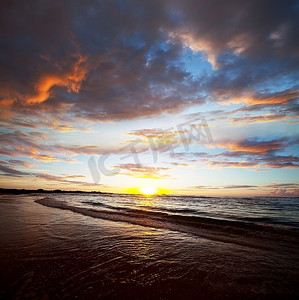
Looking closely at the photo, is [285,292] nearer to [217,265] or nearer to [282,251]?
[217,265]

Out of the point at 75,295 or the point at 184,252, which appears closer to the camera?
the point at 75,295

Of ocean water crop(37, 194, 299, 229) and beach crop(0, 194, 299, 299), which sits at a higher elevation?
beach crop(0, 194, 299, 299)

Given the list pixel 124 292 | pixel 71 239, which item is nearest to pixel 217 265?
pixel 124 292

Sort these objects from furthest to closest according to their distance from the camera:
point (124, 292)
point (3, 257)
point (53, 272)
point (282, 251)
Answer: point (282, 251)
point (3, 257)
point (53, 272)
point (124, 292)

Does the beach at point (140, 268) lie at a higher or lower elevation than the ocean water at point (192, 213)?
higher

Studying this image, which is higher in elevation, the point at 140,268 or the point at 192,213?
the point at 140,268

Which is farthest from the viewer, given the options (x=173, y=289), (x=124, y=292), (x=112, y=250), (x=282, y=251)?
(x=282, y=251)

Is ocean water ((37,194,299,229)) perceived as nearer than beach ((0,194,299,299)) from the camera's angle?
No

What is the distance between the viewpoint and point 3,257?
15.0 ft

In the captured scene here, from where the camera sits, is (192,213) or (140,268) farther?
(192,213)

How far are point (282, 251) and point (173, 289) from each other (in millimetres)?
5612

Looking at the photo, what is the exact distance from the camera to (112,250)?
5773mm

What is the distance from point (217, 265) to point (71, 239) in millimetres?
5460

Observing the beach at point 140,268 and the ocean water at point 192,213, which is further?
the ocean water at point 192,213
